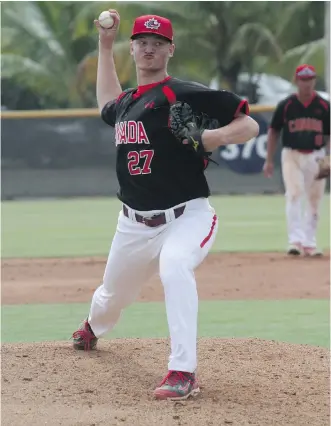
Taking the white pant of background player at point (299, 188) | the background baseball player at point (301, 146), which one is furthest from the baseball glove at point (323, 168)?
the white pant of background player at point (299, 188)

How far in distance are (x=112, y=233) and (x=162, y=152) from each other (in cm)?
926

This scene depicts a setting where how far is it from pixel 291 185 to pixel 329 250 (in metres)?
1.20

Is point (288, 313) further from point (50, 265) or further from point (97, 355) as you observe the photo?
point (50, 265)

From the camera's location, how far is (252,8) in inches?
Result: 1217

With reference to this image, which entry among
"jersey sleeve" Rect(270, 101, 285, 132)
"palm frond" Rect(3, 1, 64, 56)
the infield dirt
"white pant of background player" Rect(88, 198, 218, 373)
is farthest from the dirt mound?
"palm frond" Rect(3, 1, 64, 56)

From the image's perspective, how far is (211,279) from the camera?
9.34 meters

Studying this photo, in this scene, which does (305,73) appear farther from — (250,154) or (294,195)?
(250,154)

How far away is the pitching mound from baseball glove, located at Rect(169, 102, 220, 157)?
4.04ft

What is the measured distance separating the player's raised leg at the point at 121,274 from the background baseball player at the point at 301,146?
5.75 meters

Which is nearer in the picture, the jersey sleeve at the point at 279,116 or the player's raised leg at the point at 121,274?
the player's raised leg at the point at 121,274

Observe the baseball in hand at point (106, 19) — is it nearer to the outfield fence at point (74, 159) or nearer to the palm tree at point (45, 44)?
the outfield fence at point (74, 159)

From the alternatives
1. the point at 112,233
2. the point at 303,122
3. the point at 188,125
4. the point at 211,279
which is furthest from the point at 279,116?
the point at 188,125

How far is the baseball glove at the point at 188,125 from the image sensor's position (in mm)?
4676

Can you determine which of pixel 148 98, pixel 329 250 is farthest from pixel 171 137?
pixel 329 250
